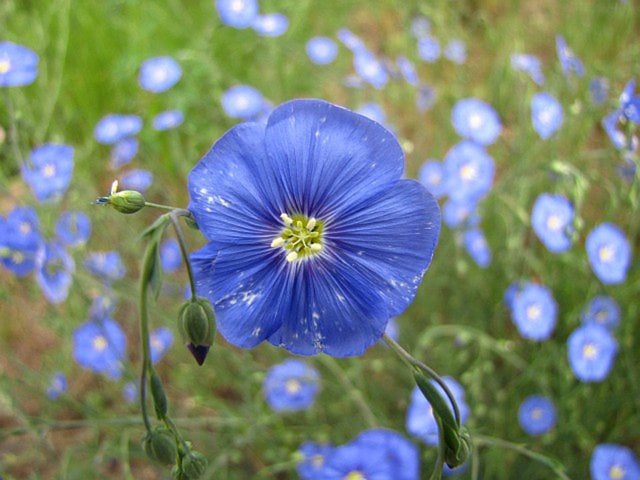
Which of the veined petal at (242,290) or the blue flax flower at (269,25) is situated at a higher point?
the veined petal at (242,290)

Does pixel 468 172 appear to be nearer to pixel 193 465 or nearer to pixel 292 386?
pixel 292 386

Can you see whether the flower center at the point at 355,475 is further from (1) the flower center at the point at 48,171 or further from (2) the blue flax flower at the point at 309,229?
(1) the flower center at the point at 48,171

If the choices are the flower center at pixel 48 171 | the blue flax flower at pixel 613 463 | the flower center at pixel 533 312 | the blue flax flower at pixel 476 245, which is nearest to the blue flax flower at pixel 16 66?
the flower center at pixel 48 171

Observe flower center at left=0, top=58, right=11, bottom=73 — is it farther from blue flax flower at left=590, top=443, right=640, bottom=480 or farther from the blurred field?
blue flax flower at left=590, top=443, right=640, bottom=480

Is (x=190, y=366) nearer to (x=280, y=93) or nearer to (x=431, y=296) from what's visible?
(x=431, y=296)

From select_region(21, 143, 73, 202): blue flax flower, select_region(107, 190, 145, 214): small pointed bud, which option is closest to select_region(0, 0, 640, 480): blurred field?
select_region(21, 143, 73, 202): blue flax flower

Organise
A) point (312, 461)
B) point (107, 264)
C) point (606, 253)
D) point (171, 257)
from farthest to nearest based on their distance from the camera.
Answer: point (171, 257), point (107, 264), point (606, 253), point (312, 461)

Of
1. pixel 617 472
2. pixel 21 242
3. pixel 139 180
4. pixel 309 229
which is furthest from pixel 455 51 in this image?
pixel 309 229
